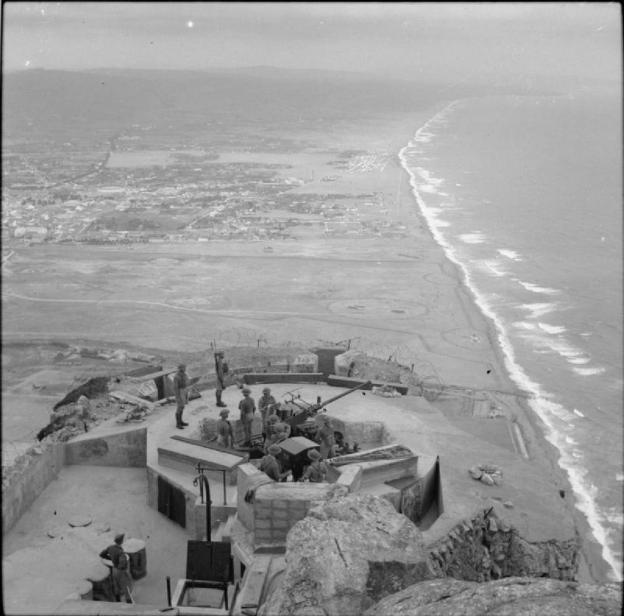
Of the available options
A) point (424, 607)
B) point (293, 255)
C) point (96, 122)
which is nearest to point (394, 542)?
point (424, 607)

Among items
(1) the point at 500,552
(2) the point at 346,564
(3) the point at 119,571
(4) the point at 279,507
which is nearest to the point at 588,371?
(1) the point at 500,552

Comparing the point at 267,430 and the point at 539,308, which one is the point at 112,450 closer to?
the point at 267,430

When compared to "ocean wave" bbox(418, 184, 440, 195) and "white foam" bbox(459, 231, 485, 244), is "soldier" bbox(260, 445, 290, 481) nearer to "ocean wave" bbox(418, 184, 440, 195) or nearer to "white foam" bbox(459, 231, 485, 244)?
"white foam" bbox(459, 231, 485, 244)

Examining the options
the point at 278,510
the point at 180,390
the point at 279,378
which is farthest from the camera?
the point at 279,378

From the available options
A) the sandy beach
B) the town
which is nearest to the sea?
the sandy beach

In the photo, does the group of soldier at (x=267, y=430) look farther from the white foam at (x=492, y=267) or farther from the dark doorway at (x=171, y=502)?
the white foam at (x=492, y=267)

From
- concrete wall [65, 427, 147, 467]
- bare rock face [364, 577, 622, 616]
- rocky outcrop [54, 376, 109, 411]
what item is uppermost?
bare rock face [364, 577, 622, 616]

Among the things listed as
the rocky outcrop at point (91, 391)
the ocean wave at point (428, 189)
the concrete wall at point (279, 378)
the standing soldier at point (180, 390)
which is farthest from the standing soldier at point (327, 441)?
the ocean wave at point (428, 189)

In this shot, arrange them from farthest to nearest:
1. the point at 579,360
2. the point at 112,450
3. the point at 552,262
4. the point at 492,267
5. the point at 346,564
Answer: the point at 552,262, the point at 492,267, the point at 579,360, the point at 112,450, the point at 346,564
